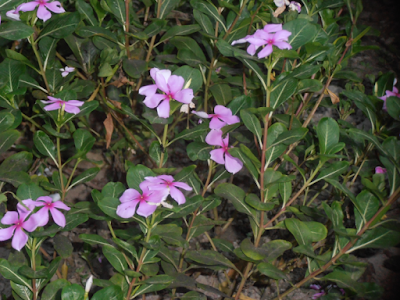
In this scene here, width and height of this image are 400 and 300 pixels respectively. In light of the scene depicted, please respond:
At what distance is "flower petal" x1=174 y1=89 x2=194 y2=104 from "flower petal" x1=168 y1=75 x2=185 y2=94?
1cm

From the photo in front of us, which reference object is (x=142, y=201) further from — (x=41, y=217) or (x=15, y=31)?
(x=15, y=31)

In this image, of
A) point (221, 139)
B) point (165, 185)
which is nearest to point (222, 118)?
point (221, 139)

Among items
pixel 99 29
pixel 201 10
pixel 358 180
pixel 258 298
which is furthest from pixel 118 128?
pixel 358 180

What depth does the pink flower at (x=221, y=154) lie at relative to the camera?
1020 mm

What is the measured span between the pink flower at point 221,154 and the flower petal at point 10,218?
1.65 ft

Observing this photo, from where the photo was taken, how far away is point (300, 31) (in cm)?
96

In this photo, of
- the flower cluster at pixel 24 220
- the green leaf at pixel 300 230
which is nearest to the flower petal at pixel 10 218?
the flower cluster at pixel 24 220

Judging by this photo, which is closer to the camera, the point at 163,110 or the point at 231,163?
the point at 163,110

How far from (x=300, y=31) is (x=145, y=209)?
0.57 meters

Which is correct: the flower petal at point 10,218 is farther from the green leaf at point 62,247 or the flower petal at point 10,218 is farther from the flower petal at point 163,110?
the flower petal at point 163,110

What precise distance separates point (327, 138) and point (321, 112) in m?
1.49

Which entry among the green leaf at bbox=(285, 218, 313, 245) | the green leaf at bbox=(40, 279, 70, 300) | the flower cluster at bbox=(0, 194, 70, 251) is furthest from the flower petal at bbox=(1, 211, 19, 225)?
the green leaf at bbox=(285, 218, 313, 245)

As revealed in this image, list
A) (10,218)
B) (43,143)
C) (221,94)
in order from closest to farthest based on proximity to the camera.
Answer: (10,218), (43,143), (221,94)

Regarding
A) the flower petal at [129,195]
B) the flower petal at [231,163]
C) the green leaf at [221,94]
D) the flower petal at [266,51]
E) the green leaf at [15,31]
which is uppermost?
the flower petal at [266,51]
